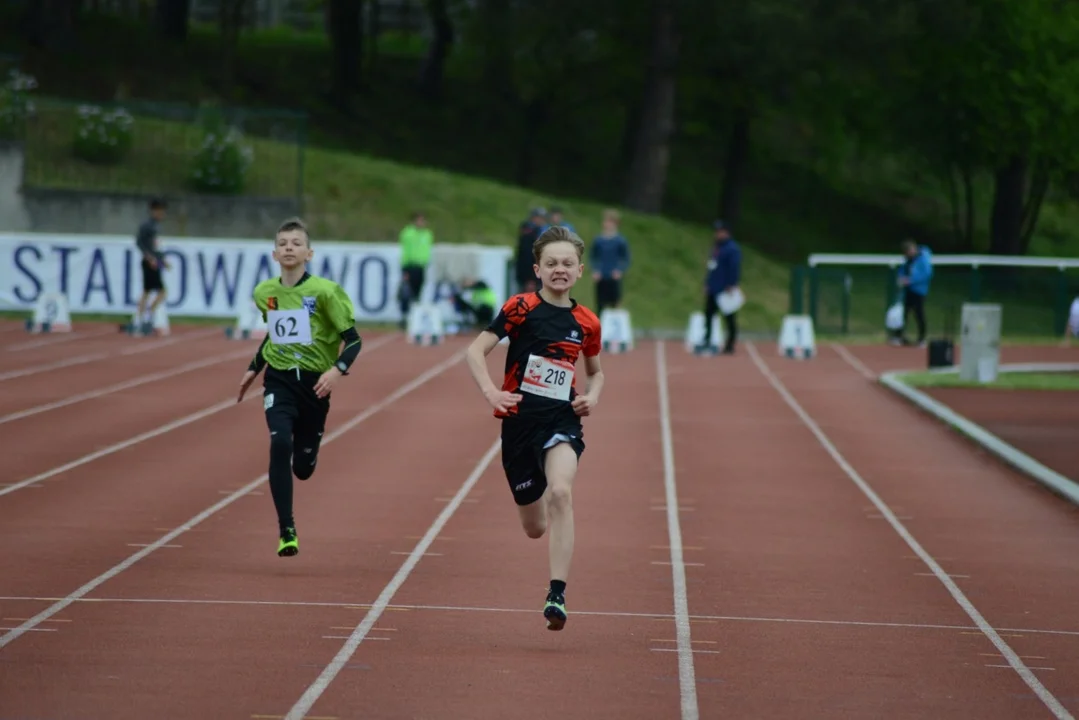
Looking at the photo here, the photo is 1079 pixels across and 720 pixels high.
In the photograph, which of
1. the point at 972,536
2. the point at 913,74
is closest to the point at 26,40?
the point at 913,74

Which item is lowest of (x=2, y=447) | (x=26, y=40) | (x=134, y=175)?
(x=2, y=447)

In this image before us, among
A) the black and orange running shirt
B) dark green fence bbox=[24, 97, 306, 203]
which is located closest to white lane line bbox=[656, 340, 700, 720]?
the black and orange running shirt

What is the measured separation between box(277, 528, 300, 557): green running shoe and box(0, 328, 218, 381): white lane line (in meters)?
12.2

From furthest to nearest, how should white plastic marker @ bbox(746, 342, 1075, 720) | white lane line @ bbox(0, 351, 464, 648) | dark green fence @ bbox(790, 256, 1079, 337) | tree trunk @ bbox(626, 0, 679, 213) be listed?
tree trunk @ bbox(626, 0, 679, 213), dark green fence @ bbox(790, 256, 1079, 337), white lane line @ bbox(0, 351, 464, 648), white plastic marker @ bbox(746, 342, 1075, 720)

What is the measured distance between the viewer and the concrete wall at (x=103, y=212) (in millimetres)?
34812

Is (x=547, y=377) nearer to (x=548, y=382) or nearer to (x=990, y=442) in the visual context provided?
(x=548, y=382)

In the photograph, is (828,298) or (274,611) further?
(828,298)

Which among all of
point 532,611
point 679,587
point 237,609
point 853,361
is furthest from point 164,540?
point 853,361

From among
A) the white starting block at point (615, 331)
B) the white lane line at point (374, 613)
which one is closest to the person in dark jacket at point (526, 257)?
the white starting block at point (615, 331)

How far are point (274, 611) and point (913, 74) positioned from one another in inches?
1808

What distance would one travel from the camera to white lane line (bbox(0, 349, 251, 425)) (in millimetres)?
17656

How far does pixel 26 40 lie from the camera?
4941 cm

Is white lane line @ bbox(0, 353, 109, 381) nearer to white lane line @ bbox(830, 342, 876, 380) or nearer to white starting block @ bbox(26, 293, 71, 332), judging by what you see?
white starting block @ bbox(26, 293, 71, 332)

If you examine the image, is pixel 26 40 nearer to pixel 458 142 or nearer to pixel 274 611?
pixel 458 142
